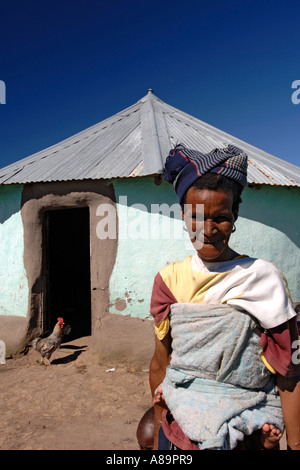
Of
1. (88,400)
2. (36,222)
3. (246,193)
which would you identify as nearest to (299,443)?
(88,400)

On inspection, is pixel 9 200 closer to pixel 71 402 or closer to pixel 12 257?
pixel 12 257

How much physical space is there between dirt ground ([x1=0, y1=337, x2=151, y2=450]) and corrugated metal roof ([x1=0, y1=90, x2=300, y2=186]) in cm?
294

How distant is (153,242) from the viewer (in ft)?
16.5

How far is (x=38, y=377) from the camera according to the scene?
4.92 m

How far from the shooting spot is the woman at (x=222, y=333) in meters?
1.21

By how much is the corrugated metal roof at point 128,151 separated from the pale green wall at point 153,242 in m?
0.29

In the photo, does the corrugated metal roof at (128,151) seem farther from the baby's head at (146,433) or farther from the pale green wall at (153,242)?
the baby's head at (146,433)

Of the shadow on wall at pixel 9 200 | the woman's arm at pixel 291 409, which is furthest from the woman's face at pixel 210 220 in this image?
the shadow on wall at pixel 9 200

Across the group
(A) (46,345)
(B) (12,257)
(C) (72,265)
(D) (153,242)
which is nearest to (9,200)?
(B) (12,257)

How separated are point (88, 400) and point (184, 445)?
11.0 ft

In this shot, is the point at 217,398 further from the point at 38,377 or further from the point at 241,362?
the point at 38,377

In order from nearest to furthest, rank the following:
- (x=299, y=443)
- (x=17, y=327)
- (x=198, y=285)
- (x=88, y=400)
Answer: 1. (x=299, y=443)
2. (x=198, y=285)
3. (x=88, y=400)
4. (x=17, y=327)

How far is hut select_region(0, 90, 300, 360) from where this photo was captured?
5.03m

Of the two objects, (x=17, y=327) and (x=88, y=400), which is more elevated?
(x=17, y=327)
